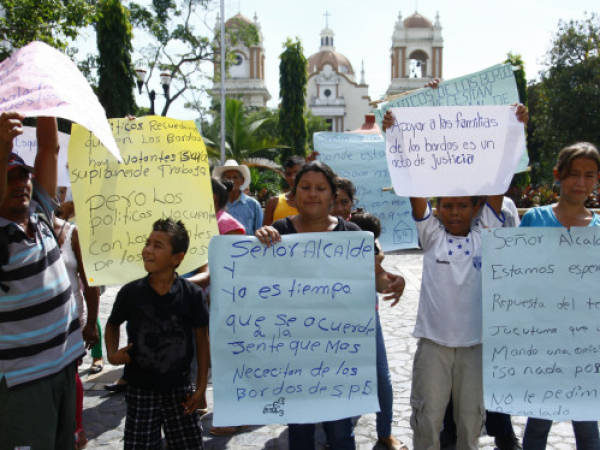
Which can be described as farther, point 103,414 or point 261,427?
point 103,414

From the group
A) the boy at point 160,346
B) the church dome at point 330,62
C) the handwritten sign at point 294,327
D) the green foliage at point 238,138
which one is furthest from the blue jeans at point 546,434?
the church dome at point 330,62

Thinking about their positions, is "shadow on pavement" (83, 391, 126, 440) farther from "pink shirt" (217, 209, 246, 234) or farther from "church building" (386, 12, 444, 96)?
"church building" (386, 12, 444, 96)

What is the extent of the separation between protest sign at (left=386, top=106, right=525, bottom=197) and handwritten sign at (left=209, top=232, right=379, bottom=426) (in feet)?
1.77

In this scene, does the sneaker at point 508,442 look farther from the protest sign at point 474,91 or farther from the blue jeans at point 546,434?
the protest sign at point 474,91

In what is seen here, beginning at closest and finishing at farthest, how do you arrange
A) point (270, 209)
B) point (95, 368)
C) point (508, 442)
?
point (508, 442)
point (270, 209)
point (95, 368)

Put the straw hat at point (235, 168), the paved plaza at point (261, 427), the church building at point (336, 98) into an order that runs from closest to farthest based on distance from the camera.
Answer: the paved plaza at point (261, 427) → the straw hat at point (235, 168) → the church building at point (336, 98)

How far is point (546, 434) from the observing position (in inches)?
100

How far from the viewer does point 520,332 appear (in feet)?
8.09

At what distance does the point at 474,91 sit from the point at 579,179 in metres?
0.92

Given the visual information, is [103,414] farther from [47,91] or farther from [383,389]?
[47,91]

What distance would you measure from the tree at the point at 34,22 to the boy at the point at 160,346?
6981 mm

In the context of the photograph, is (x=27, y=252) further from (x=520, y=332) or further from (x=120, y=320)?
(x=520, y=332)

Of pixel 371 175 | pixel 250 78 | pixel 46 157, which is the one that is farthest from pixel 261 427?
pixel 250 78

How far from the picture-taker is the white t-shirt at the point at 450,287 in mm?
2486
